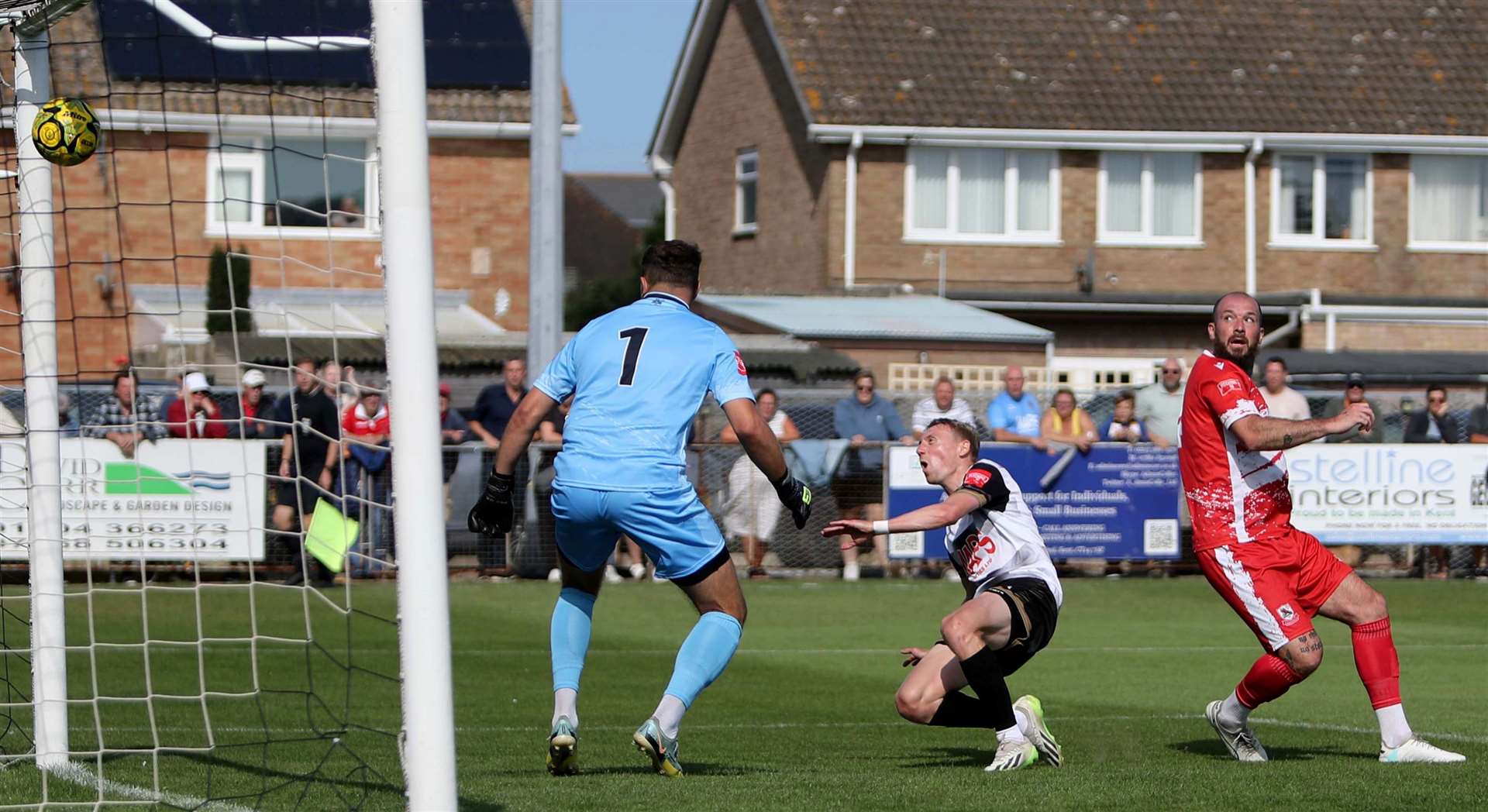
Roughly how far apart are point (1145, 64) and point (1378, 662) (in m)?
27.9

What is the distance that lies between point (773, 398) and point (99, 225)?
14659mm

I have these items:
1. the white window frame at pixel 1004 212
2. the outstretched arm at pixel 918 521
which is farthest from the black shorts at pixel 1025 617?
the white window frame at pixel 1004 212

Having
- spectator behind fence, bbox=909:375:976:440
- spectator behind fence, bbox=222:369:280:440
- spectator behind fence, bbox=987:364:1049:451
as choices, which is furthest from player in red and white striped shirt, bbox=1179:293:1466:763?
spectator behind fence, bbox=987:364:1049:451

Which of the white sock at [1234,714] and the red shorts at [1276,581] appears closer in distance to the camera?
the red shorts at [1276,581]

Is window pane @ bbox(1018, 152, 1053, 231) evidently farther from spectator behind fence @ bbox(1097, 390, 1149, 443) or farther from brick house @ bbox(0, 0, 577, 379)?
spectator behind fence @ bbox(1097, 390, 1149, 443)

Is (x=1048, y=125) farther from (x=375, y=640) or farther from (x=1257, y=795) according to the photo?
(x=1257, y=795)

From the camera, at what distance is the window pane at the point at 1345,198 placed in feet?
113

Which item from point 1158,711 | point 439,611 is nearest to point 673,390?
point 439,611

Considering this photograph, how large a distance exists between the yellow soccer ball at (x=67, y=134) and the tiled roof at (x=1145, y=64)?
25.7m

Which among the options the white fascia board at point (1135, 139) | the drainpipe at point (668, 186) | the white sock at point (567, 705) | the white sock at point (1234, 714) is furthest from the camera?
→ the drainpipe at point (668, 186)

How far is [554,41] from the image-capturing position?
18.5m

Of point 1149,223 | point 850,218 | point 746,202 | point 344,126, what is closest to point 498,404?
point 344,126

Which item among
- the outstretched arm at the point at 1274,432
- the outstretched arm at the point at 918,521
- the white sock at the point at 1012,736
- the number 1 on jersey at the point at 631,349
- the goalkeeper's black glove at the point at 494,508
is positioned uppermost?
the number 1 on jersey at the point at 631,349

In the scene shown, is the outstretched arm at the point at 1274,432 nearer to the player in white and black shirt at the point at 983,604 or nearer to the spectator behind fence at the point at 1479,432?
the player in white and black shirt at the point at 983,604
